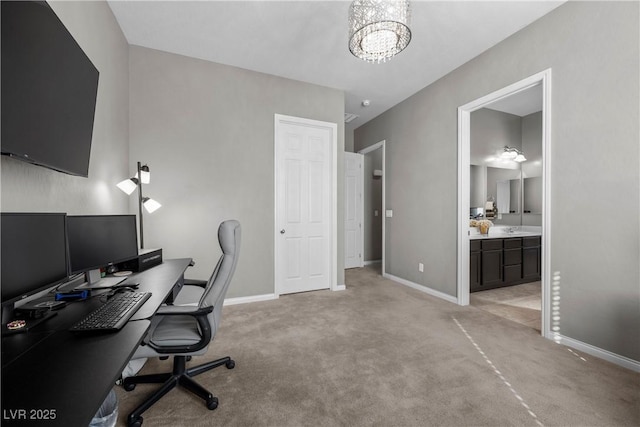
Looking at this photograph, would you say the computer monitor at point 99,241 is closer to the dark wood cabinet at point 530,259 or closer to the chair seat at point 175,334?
the chair seat at point 175,334

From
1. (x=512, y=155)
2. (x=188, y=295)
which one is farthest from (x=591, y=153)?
(x=188, y=295)

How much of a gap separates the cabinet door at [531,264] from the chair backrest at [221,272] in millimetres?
4607

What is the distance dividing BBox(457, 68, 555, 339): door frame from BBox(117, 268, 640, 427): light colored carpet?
0.46 meters

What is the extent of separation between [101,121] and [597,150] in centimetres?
402

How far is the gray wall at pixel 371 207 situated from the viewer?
19.7ft

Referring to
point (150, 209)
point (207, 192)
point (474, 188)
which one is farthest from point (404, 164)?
point (150, 209)

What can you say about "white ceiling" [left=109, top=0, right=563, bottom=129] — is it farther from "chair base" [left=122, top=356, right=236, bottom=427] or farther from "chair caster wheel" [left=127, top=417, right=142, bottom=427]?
"chair caster wheel" [left=127, top=417, right=142, bottom=427]

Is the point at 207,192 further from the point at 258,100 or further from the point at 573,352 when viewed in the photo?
the point at 573,352

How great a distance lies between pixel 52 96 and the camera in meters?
1.36

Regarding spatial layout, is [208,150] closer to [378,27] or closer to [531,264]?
[378,27]

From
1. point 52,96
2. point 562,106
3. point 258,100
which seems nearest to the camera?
point 52,96

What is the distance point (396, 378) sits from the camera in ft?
6.37

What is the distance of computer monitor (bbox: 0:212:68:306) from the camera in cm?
102

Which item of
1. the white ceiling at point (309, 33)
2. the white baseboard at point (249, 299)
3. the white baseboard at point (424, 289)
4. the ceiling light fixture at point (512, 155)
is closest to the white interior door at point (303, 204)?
the white baseboard at point (249, 299)
